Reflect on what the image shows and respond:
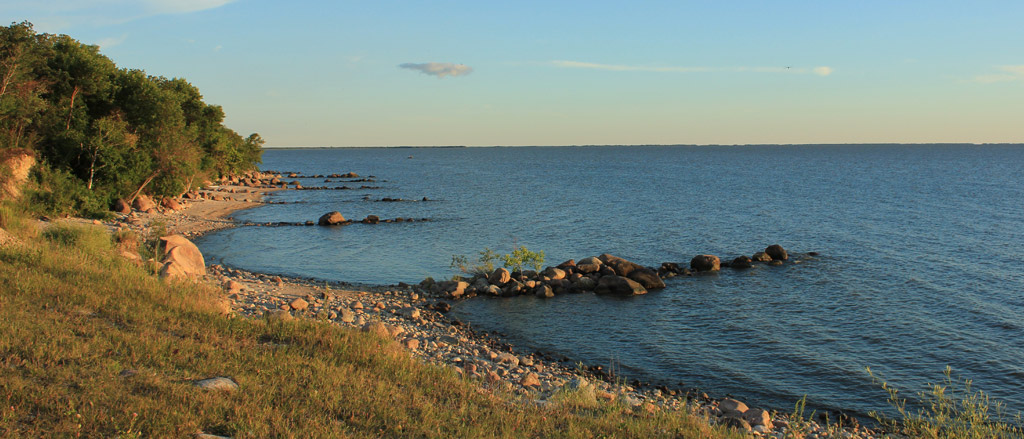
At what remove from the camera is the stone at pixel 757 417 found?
1581 centimetres

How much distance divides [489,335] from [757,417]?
11.1 metres

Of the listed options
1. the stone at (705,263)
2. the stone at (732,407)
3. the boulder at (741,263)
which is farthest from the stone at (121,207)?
the stone at (732,407)

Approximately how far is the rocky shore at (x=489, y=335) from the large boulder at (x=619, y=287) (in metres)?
0.05

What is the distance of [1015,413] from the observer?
705 inches

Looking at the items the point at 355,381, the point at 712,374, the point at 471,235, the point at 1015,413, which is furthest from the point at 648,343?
the point at 471,235

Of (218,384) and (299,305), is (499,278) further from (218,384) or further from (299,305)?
(218,384)

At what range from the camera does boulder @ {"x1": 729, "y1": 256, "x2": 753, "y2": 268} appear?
38719mm

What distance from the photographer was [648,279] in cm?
3356

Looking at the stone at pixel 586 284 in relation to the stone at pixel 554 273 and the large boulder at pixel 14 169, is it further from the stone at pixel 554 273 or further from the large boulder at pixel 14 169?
the large boulder at pixel 14 169

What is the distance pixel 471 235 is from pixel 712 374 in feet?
107

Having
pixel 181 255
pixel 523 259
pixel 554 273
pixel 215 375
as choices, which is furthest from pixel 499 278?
pixel 215 375

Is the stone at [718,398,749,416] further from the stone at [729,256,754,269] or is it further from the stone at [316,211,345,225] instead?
the stone at [316,211,345,225]

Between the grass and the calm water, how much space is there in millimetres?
10764

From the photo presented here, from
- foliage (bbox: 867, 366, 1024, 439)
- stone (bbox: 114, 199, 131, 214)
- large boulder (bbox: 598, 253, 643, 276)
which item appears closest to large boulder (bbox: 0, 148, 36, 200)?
stone (bbox: 114, 199, 131, 214)
